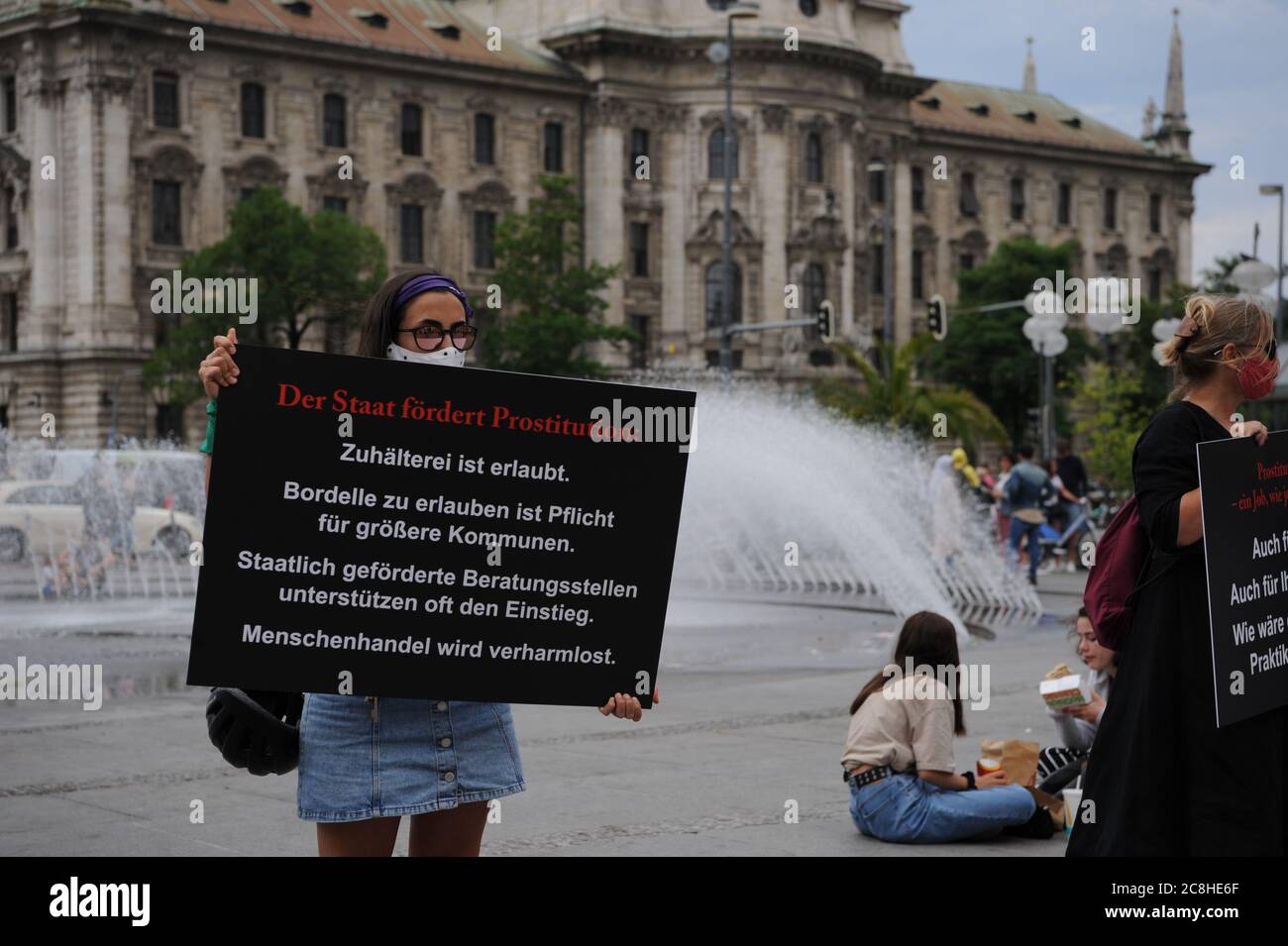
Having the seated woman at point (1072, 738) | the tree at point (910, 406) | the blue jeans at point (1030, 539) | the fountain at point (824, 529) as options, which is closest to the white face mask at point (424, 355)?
the seated woman at point (1072, 738)

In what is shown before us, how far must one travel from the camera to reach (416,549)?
4.41m

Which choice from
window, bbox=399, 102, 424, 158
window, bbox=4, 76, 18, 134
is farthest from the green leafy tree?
window, bbox=4, 76, 18, 134

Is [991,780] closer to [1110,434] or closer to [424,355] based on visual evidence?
[424,355]

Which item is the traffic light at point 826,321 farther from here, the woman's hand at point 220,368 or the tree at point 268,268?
the woman's hand at point 220,368

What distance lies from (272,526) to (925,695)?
3998 mm

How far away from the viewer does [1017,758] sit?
8461 millimetres

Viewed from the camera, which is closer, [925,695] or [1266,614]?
[1266,614]

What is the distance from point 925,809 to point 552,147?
67572 mm

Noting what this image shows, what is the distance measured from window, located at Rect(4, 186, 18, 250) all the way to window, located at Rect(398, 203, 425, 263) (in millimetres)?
12889

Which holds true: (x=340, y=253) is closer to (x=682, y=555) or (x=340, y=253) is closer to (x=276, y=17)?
(x=276, y=17)

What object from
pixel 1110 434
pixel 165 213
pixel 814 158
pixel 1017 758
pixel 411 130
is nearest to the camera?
pixel 1017 758

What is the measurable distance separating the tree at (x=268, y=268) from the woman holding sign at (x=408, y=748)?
51.7 m

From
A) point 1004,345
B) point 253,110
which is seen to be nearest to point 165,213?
point 253,110
